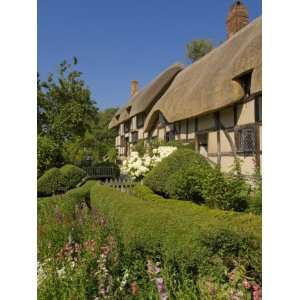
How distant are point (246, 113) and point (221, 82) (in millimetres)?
1000

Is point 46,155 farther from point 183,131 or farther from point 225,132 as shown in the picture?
point 225,132

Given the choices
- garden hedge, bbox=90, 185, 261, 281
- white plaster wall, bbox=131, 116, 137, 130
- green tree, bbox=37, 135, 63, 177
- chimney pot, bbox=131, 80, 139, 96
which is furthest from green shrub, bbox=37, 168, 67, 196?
chimney pot, bbox=131, 80, 139, 96

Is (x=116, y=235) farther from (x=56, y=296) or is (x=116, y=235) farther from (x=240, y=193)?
(x=240, y=193)

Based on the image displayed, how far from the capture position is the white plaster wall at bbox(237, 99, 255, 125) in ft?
21.2

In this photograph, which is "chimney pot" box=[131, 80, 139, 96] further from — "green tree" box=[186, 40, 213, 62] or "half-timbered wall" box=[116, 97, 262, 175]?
"half-timbered wall" box=[116, 97, 262, 175]

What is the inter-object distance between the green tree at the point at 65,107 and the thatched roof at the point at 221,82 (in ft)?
11.4

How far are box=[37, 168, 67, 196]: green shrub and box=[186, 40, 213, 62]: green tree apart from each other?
1743cm

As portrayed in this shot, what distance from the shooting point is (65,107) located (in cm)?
1201

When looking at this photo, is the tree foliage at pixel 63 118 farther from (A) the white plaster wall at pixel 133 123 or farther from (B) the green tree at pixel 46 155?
(A) the white plaster wall at pixel 133 123

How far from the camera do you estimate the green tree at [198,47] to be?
22625 mm

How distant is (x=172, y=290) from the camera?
80.8 inches

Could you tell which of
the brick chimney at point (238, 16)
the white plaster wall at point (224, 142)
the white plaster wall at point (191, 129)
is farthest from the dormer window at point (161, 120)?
the white plaster wall at point (224, 142)
